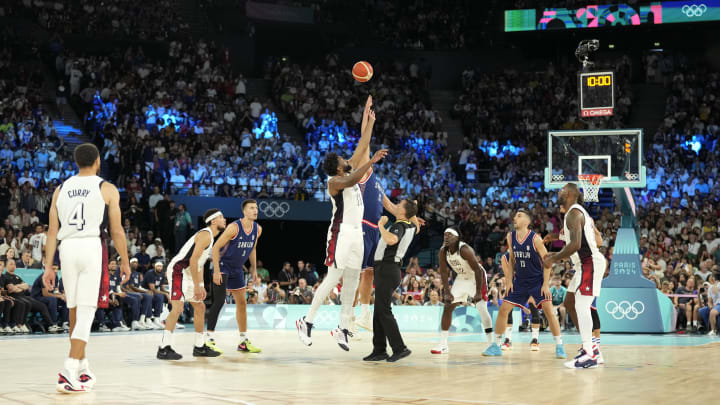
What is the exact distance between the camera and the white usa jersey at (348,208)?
1032 centimetres

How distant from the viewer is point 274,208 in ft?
80.0

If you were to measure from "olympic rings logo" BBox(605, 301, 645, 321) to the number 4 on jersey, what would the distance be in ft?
44.6

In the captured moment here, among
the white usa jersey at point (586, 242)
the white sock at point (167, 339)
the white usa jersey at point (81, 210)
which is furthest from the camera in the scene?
the white sock at point (167, 339)

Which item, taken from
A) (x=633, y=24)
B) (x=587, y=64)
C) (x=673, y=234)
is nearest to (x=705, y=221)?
(x=673, y=234)

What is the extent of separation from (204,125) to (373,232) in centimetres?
1740

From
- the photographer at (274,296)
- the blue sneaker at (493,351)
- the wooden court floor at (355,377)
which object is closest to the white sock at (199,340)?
the wooden court floor at (355,377)

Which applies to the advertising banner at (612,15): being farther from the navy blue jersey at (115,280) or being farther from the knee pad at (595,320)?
the knee pad at (595,320)

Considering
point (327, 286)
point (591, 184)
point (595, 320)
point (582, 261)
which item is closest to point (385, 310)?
point (327, 286)

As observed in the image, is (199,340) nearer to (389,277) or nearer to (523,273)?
(389,277)

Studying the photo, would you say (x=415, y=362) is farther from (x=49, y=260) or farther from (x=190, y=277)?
(x=49, y=260)

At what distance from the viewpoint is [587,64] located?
17734mm

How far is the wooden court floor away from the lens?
7.01m

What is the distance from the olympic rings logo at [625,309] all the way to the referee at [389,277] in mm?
9261

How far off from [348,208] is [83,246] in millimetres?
3771
